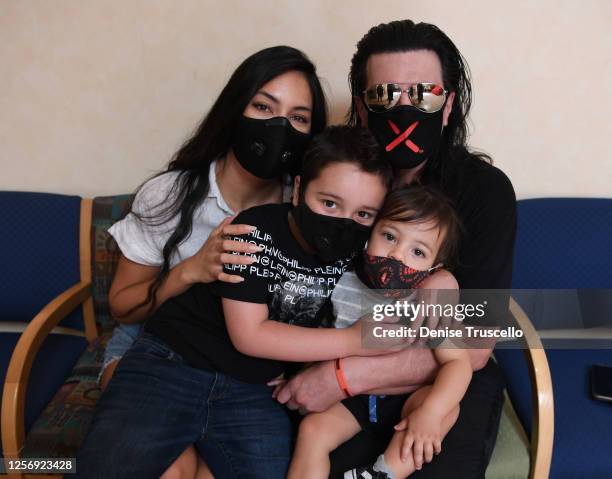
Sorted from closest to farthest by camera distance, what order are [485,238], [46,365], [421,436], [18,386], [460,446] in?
[421,436] → [460,446] → [485,238] → [18,386] → [46,365]

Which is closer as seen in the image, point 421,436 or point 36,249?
point 421,436

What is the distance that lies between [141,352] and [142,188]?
0.51 metres

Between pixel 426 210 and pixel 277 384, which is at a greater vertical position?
pixel 426 210

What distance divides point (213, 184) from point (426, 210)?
0.66 metres

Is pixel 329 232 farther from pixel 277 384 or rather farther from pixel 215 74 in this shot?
pixel 215 74

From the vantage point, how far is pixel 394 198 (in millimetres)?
1354

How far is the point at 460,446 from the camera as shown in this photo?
137 cm

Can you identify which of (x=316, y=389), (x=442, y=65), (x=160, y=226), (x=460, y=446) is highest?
(x=442, y=65)

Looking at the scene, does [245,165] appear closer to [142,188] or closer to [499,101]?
[142,188]

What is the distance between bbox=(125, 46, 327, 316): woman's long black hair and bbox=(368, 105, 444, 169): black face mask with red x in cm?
25

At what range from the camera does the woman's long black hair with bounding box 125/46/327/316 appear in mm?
1468

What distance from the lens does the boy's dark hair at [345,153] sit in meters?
1.31

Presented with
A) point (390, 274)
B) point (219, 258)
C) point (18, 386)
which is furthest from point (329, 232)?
point (18, 386)

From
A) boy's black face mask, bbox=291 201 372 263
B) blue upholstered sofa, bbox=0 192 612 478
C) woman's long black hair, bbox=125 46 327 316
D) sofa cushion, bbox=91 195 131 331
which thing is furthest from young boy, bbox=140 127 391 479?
sofa cushion, bbox=91 195 131 331
